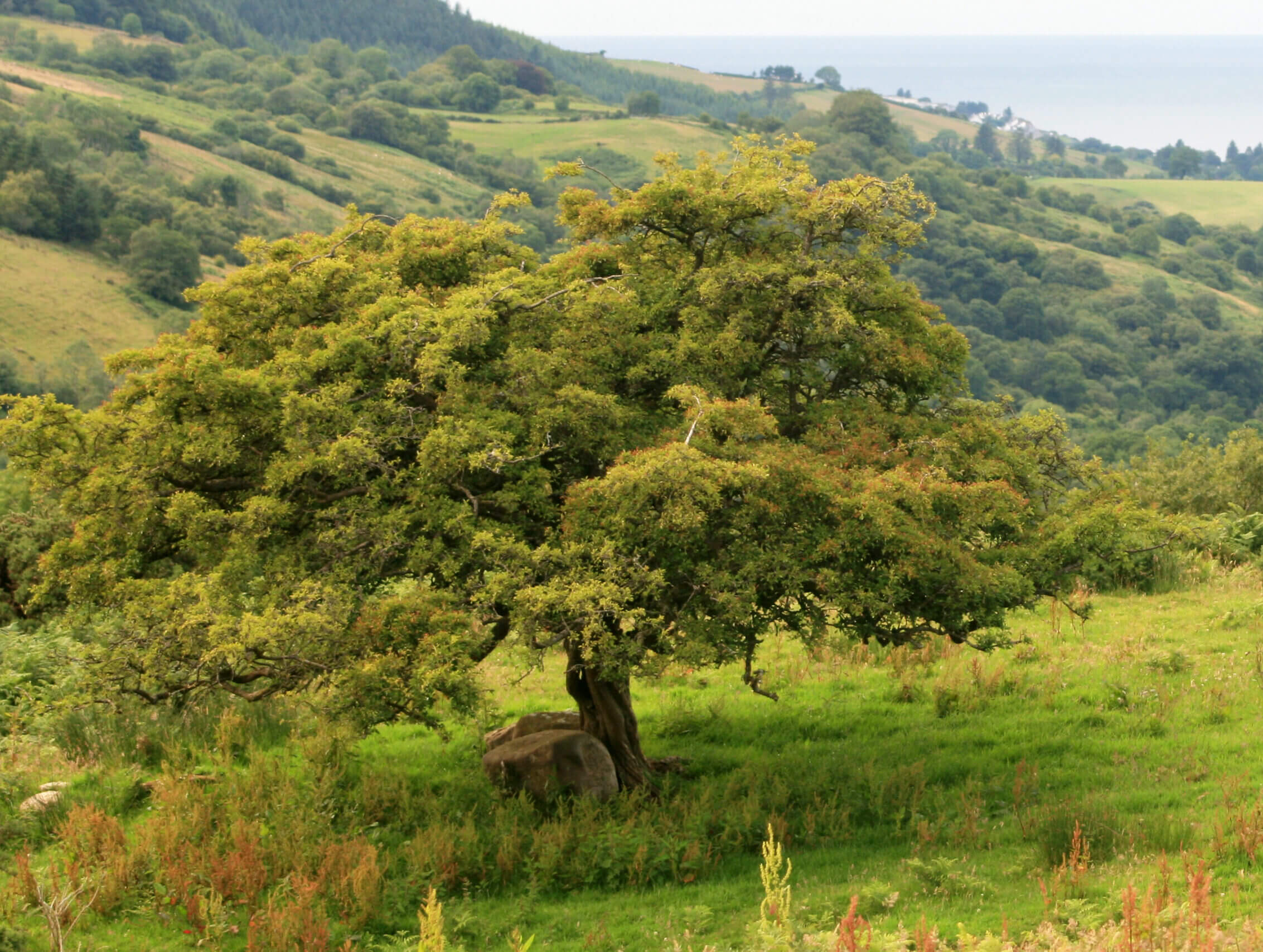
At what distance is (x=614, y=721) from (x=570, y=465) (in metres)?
3.15

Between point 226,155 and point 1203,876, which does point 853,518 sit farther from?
point 226,155

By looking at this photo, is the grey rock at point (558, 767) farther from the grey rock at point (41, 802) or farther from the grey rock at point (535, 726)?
the grey rock at point (41, 802)

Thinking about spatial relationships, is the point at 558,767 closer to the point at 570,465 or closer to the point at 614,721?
the point at 614,721

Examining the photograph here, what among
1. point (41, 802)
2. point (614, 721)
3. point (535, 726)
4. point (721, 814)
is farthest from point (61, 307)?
point (721, 814)

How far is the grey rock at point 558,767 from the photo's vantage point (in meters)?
12.3

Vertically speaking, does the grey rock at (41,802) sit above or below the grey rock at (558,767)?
below

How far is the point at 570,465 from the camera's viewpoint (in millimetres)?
12094

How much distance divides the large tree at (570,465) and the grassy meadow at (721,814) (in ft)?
4.26

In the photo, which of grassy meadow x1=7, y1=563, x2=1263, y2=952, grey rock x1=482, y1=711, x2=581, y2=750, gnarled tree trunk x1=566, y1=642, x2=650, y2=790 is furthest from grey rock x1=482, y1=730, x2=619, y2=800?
grey rock x1=482, y1=711, x2=581, y2=750

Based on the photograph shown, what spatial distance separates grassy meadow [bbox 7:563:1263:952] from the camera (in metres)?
9.18

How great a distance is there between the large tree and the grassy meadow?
4.26ft

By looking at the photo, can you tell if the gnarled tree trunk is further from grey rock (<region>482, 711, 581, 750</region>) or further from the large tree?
grey rock (<region>482, 711, 581, 750</region>)

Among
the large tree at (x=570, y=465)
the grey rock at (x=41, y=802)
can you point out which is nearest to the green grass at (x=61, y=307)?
the grey rock at (x=41, y=802)

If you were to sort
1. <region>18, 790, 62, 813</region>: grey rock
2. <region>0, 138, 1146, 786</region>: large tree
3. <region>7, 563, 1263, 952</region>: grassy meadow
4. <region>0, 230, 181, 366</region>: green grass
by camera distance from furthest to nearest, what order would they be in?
<region>0, 230, 181, 366</region>: green grass, <region>18, 790, 62, 813</region>: grey rock, <region>0, 138, 1146, 786</region>: large tree, <region>7, 563, 1263, 952</region>: grassy meadow
